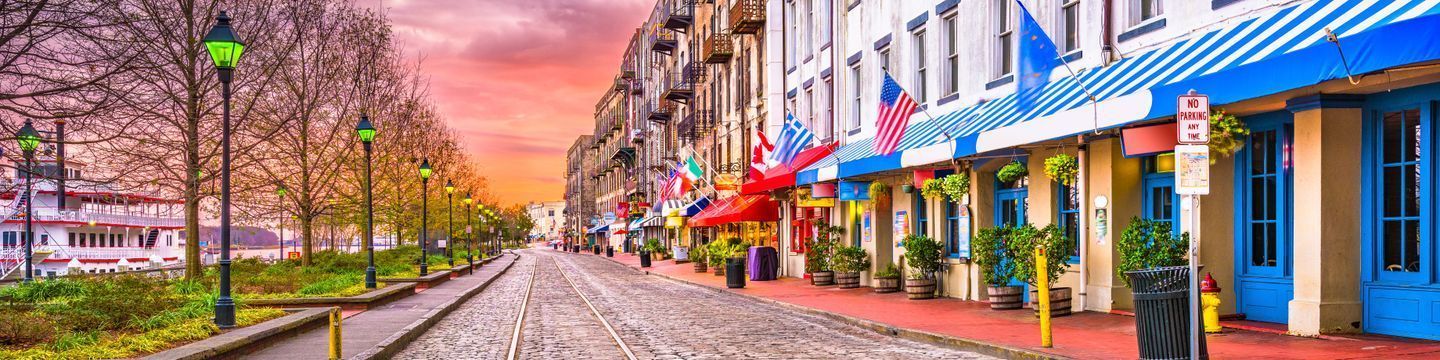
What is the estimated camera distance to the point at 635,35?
84.8 metres

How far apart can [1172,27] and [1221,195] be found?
225cm

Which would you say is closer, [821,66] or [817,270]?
[817,270]

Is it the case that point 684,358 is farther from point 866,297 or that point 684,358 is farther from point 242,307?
point 866,297

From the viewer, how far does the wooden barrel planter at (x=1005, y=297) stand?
1808cm

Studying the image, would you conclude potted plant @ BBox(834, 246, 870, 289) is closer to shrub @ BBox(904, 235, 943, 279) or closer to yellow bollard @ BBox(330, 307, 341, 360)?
shrub @ BBox(904, 235, 943, 279)

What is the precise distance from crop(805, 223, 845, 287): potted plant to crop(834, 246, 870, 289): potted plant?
2.47 ft

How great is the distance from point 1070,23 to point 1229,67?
22.3ft

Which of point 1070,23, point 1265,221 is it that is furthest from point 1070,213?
point 1265,221

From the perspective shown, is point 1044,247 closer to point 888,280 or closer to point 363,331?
point 888,280

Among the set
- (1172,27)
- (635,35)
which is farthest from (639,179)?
(1172,27)

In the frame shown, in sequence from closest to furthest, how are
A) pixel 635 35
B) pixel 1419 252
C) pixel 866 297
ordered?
pixel 1419 252
pixel 866 297
pixel 635 35

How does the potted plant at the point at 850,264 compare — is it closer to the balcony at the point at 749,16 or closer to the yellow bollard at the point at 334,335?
the balcony at the point at 749,16

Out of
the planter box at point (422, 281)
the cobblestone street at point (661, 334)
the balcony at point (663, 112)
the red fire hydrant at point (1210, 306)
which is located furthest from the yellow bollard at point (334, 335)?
the balcony at point (663, 112)

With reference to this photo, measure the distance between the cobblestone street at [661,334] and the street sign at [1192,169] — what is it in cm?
400
